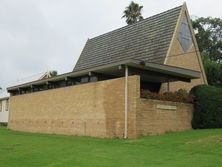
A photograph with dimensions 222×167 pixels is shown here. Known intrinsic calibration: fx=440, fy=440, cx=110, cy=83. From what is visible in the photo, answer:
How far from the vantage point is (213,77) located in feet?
125

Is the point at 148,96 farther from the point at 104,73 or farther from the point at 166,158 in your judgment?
the point at 166,158

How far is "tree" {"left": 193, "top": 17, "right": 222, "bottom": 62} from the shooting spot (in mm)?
57156

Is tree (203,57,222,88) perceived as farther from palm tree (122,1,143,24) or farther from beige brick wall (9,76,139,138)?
palm tree (122,1,143,24)

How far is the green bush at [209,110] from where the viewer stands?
25.8 m

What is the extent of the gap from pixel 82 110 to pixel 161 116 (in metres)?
5.47

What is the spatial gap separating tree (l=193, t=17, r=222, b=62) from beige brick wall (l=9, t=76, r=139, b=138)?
94.2 feet

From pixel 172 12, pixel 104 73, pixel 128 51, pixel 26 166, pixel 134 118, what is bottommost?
pixel 26 166

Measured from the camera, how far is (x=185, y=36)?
32.8m

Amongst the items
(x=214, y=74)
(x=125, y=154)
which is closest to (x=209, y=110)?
(x=125, y=154)

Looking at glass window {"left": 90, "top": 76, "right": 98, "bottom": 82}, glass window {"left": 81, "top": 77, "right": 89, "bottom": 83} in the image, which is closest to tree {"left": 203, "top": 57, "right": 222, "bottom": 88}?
glass window {"left": 81, "top": 77, "right": 89, "bottom": 83}

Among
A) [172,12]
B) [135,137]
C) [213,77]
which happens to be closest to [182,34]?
[172,12]

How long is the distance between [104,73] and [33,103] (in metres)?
10.3

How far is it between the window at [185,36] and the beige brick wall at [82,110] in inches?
350

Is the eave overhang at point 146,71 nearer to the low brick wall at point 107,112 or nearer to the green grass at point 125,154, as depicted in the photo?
the low brick wall at point 107,112
